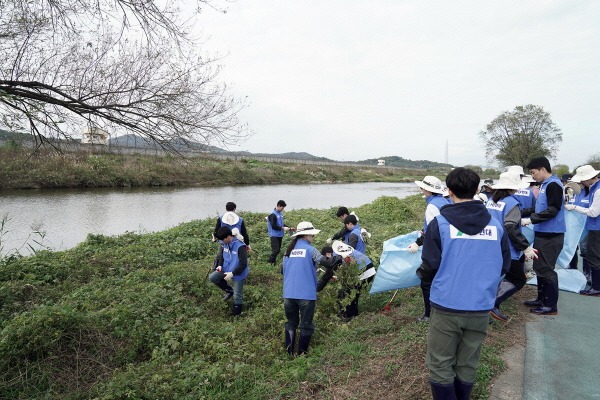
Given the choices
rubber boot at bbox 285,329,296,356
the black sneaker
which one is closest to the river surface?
rubber boot at bbox 285,329,296,356

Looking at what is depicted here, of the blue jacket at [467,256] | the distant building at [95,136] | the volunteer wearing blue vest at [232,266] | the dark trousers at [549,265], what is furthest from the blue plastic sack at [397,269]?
the distant building at [95,136]

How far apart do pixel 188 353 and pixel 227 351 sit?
614mm

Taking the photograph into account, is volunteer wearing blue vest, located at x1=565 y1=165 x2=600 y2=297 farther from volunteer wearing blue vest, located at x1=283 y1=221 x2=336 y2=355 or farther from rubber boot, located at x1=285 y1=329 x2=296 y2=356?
rubber boot, located at x1=285 y1=329 x2=296 y2=356

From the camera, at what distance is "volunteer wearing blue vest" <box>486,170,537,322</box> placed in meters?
4.41

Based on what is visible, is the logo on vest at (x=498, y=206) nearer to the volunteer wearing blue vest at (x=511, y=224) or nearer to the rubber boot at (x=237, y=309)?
the volunteer wearing blue vest at (x=511, y=224)

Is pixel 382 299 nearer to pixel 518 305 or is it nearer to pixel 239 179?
pixel 518 305

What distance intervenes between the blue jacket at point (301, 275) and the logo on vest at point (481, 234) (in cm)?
257

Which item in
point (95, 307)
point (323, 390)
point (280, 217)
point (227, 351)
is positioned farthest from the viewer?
point (280, 217)

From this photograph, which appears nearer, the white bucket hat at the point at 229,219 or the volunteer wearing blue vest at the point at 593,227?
the volunteer wearing blue vest at the point at 593,227

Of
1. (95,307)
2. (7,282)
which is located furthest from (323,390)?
(7,282)

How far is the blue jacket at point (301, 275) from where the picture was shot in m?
4.96

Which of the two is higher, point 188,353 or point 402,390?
point 402,390

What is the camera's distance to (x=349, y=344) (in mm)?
4699

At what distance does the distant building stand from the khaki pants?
565 centimetres
